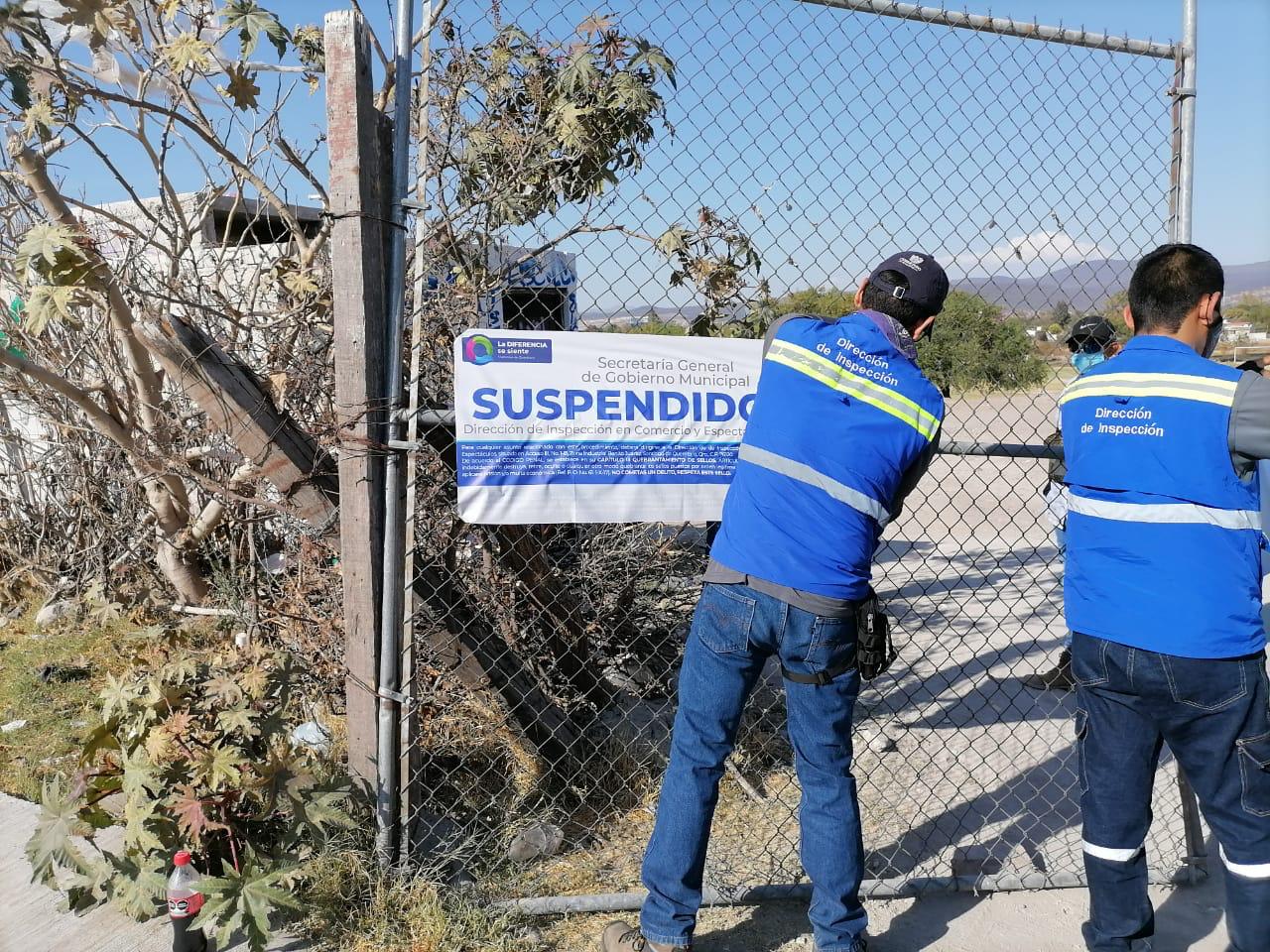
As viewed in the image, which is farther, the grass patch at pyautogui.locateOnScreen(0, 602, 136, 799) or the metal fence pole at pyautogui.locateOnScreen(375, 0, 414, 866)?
the grass patch at pyautogui.locateOnScreen(0, 602, 136, 799)

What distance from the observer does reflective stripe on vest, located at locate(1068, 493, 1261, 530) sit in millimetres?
2352

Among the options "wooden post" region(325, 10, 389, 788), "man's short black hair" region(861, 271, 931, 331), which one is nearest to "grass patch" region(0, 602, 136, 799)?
"wooden post" region(325, 10, 389, 788)

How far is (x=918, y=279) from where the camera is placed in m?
2.54

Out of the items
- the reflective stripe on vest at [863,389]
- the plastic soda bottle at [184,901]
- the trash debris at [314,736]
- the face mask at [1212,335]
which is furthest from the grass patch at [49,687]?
the face mask at [1212,335]

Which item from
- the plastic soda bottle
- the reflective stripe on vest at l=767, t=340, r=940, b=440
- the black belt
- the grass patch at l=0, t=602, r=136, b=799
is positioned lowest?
the grass patch at l=0, t=602, r=136, b=799

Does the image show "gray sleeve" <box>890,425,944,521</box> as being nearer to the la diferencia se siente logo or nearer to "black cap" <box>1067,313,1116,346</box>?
the la diferencia se siente logo

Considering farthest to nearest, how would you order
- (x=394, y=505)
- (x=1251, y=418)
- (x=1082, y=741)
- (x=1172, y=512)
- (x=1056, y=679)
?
(x=1056, y=679), (x=394, y=505), (x=1082, y=741), (x=1172, y=512), (x=1251, y=418)

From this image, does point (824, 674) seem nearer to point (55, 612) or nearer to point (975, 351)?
point (975, 351)

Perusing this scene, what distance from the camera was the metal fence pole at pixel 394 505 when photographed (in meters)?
2.59

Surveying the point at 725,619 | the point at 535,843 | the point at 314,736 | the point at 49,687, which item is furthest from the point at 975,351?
the point at 49,687

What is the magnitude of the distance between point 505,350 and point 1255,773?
7.16ft

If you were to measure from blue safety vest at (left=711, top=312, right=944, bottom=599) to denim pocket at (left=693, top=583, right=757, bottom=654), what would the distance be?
0.08 metres

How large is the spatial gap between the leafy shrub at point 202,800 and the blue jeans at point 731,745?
37.3 inches

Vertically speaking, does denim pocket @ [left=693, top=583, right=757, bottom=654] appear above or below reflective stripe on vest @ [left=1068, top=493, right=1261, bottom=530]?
below
